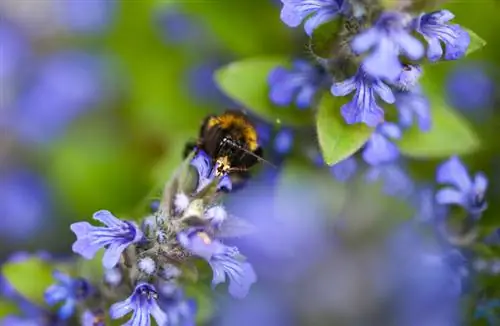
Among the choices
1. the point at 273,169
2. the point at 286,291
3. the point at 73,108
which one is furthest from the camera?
the point at 73,108

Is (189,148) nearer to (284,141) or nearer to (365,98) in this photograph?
(284,141)

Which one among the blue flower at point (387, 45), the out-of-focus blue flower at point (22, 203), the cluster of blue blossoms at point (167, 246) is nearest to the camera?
the blue flower at point (387, 45)

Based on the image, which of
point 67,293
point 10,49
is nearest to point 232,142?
point 67,293

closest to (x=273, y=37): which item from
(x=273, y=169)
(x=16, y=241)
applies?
(x=273, y=169)

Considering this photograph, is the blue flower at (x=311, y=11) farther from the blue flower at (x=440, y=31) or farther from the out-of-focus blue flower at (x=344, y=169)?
the out-of-focus blue flower at (x=344, y=169)

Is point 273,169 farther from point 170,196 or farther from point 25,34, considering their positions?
point 25,34

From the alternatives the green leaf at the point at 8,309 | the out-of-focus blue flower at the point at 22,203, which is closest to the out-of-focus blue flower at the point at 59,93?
the out-of-focus blue flower at the point at 22,203
